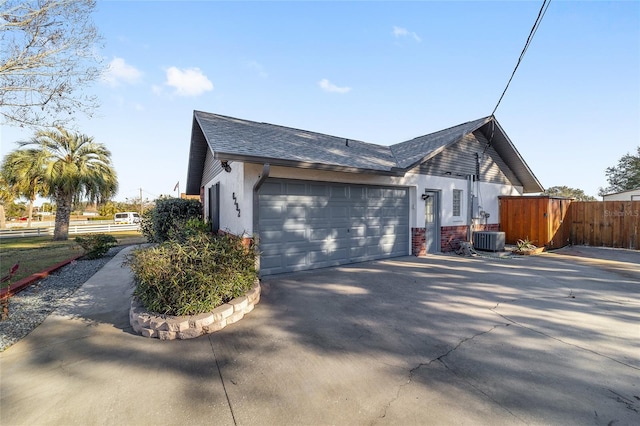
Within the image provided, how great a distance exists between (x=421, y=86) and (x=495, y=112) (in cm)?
287

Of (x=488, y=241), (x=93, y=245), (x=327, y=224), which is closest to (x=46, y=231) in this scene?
(x=93, y=245)

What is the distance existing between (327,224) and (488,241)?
6875 mm

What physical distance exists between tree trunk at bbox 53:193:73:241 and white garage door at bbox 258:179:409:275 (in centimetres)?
1665

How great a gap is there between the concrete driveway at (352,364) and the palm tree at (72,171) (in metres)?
14.2

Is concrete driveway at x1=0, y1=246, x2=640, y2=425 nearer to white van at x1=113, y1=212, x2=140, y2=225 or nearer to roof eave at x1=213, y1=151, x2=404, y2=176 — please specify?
roof eave at x1=213, y1=151, x2=404, y2=176

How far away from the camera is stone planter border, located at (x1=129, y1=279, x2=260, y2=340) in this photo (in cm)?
374

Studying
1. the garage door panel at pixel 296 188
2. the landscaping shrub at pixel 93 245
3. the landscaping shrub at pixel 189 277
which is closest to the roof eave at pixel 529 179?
the garage door panel at pixel 296 188

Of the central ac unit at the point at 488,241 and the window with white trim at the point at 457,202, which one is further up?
the window with white trim at the point at 457,202

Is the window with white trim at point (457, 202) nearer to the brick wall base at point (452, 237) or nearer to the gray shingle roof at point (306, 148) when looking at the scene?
the brick wall base at point (452, 237)

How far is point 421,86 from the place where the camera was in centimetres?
1009

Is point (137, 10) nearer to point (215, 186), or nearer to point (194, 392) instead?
point (215, 186)

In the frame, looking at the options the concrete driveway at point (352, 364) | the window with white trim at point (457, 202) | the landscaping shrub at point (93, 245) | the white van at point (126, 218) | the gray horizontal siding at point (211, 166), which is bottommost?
the concrete driveway at point (352, 364)

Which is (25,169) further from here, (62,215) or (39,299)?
(39,299)

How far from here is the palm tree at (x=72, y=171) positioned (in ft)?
50.5
